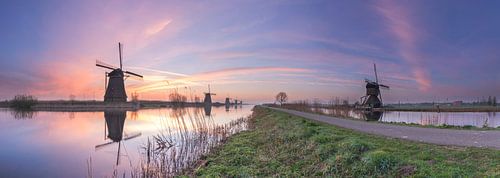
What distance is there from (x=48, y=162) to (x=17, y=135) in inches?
463

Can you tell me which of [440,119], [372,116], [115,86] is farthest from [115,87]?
[440,119]

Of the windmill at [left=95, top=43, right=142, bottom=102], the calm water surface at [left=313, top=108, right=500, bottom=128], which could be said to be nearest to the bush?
the windmill at [left=95, top=43, right=142, bottom=102]

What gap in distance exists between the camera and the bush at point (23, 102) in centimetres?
8988

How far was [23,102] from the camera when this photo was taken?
9025cm

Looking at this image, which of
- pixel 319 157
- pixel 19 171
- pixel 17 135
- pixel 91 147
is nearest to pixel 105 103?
pixel 17 135

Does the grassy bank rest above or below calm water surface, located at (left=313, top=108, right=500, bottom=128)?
above

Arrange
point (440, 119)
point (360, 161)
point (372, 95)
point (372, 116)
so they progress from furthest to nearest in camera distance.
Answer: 1. point (372, 95)
2. point (372, 116)
3. point (440, 119)
4. point (360, 161)

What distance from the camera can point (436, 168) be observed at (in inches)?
287

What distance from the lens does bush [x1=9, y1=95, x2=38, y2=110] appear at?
89.9 meters

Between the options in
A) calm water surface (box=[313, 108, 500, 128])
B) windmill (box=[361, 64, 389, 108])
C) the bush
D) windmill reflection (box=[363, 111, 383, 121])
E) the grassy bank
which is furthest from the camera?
the bush

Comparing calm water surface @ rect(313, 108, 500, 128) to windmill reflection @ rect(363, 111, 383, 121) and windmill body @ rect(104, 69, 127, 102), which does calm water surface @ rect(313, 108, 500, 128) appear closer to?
windmill reflection @ rect(363, 111, 383, 121)

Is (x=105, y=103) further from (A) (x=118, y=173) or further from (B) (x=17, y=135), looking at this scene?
(A) (x=118, y=173)

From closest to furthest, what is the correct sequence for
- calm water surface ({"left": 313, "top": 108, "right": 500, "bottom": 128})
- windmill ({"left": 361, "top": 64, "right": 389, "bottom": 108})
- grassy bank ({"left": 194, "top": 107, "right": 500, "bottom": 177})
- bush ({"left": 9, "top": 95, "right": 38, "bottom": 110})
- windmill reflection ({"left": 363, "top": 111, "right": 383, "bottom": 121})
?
1. grassy bank ({"left": 194, "top": 107, "right": 500, "bottom": 177})
2. calm water surface ({"left": 313, "top": 108, "right": 500, "bottom": 128})
3. windmill reflection ({"left": 363, "top": 111, "right": 383, "bottom": 121})
4. windmill ({"left": 361, "top": 64, "right": 389, "bottom": 108})
5. bush ({"left": 9, "top": 95, "right": 38, "bottom": 110})

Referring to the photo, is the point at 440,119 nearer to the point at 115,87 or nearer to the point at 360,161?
the point at 360,161
